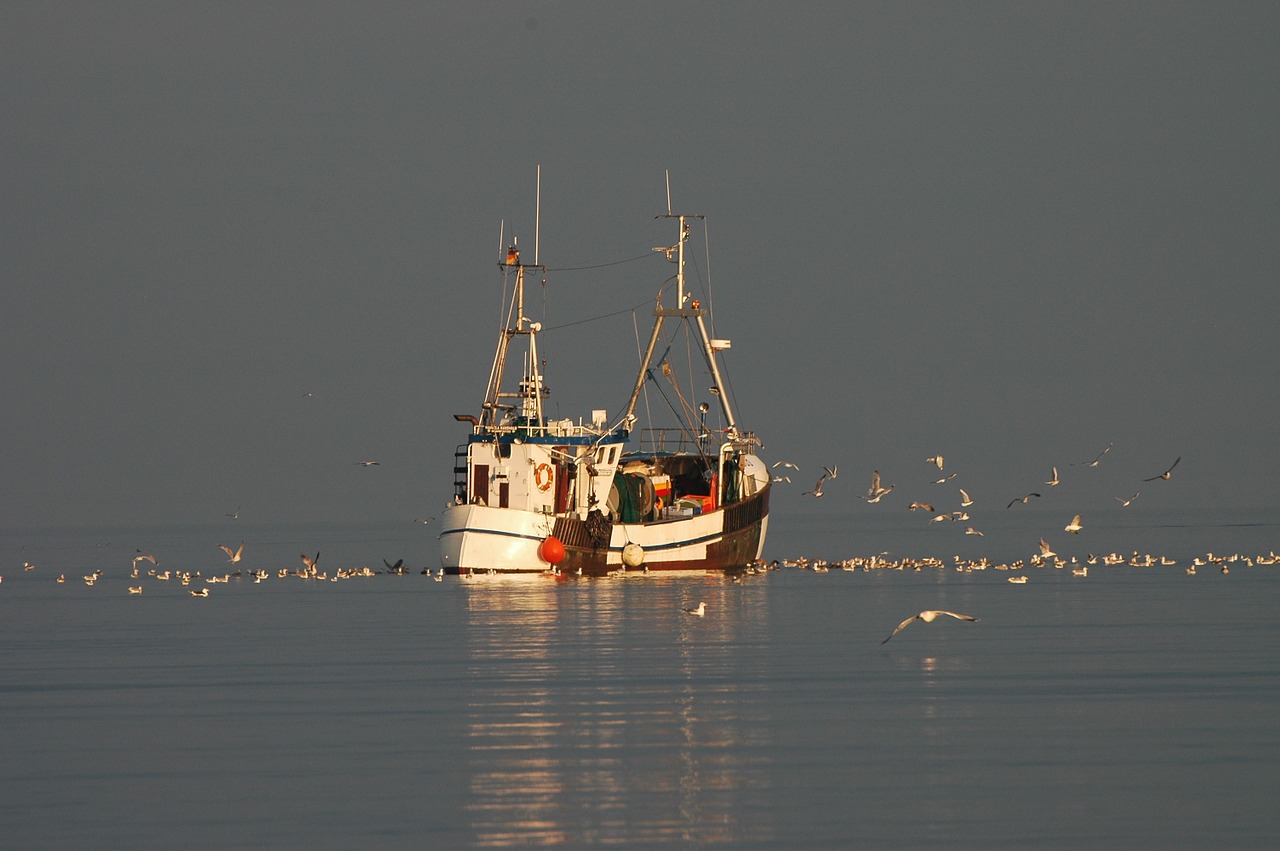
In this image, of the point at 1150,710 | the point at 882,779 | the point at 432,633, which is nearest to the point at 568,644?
the point at 432,633

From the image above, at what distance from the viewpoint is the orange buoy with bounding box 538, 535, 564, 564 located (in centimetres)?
6325

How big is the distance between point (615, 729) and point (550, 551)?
113 feet

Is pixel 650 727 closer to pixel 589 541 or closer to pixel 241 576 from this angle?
pixel 589 541

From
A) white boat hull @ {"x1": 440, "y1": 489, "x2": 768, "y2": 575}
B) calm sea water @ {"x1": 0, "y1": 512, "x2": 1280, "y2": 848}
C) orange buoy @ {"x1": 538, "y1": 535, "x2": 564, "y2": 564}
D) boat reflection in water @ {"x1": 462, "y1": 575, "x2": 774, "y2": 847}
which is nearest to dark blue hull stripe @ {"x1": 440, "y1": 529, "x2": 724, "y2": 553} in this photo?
white boat hull @ {"x1": 440, "y1": 489, "x2": 768, "y2": 575}

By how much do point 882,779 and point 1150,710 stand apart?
7.72m

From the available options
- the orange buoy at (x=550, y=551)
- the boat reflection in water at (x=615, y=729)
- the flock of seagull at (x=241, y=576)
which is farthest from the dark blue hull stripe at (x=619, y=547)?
the flock of seagull at (x=241, y=576)

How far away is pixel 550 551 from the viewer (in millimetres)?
63281

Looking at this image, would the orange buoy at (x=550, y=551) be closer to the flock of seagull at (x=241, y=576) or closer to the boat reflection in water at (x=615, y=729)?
the boat reflection in water at (x=615, y=729)

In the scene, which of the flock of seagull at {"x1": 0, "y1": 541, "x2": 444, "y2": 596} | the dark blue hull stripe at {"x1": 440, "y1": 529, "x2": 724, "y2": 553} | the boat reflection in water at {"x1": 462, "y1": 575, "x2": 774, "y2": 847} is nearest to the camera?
the boat reflection in water at {"x1": 462, "y1": 575, "x2": 774, "y2": 847}

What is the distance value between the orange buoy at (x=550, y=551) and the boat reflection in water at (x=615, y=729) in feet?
35.4

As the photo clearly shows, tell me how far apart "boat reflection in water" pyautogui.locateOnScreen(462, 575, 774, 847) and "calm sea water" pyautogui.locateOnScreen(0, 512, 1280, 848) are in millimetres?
80

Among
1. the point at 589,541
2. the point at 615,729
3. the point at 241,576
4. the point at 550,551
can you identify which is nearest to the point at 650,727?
the point at 615,729

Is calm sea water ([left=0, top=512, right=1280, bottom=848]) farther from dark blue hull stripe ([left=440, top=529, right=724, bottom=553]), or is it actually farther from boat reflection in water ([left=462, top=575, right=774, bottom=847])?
dark blue hull stripe ([left=440, top=529, right=724, bottom=553])

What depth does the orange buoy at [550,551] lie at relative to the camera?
63.2m
